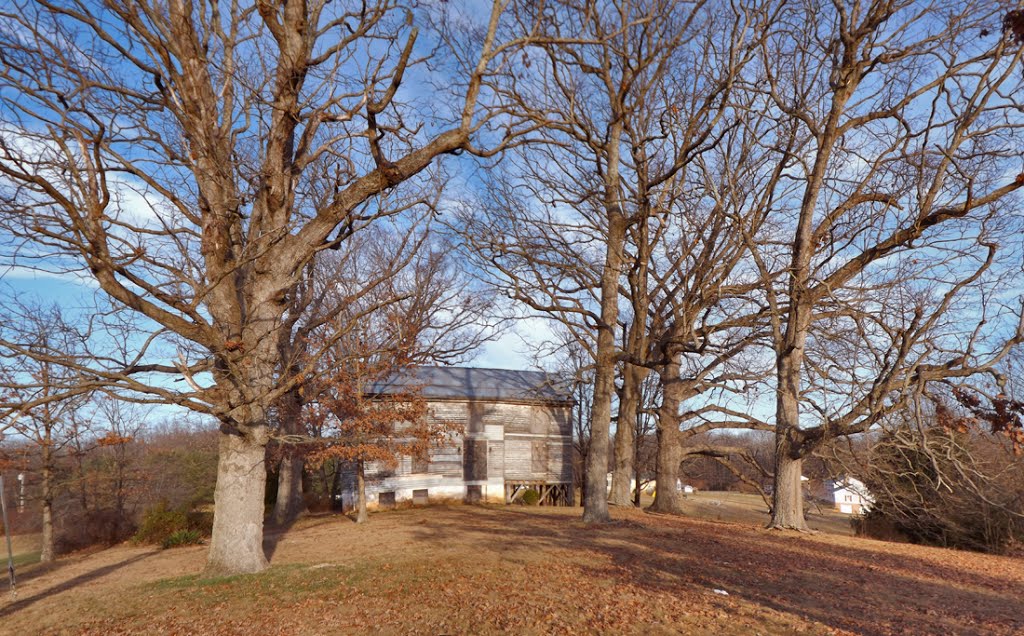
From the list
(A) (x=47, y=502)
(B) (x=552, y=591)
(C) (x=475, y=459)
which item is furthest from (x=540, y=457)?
(B) (x=552, y=591)

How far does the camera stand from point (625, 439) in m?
20.5

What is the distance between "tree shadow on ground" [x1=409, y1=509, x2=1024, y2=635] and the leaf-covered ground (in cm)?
4

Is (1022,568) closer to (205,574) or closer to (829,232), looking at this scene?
(829,232)

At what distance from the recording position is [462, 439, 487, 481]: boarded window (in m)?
26.0

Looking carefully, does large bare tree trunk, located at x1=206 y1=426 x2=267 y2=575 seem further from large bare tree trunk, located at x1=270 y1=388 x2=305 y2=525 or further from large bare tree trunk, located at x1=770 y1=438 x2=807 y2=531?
large bare tree trunk, located at x1=770 y1=438 x2=807 y2=531

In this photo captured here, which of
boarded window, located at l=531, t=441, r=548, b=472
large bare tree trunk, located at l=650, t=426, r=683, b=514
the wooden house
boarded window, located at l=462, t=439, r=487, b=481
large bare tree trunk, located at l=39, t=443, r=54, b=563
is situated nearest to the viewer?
large bare tree trunk, located at l=39, t=443, r=54, b=563

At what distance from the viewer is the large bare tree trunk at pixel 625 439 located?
67.2 feet

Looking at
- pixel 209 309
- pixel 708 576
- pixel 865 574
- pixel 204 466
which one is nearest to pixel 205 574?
pixel 209 309

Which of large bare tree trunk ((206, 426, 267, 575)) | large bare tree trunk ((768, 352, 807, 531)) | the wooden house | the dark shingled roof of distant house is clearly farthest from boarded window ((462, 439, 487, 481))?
large bare tree trunk ((206, 426, 267, 575))

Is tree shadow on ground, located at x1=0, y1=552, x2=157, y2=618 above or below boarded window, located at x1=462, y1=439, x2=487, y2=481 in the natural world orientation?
below

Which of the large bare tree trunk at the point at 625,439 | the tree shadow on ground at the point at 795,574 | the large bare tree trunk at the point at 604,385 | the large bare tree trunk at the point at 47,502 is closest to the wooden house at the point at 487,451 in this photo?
the large bare tree trunk at the point at 625,439

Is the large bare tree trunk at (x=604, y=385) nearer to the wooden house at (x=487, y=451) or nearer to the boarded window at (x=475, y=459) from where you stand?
the wooden house at (x=487, y=451)

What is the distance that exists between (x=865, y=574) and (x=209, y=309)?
11178 millimetres

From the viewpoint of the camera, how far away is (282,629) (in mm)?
6355
